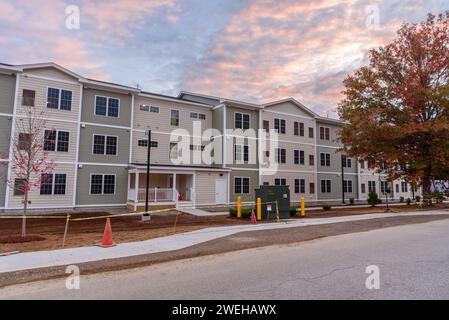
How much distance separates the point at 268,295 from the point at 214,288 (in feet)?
3.27

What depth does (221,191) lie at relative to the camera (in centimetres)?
2723

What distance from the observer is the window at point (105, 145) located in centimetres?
2312

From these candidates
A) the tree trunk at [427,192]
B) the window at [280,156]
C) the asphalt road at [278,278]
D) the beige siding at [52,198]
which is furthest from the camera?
the window at [280,156]

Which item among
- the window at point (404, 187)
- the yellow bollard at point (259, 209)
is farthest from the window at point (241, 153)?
the window at point (404, 187)

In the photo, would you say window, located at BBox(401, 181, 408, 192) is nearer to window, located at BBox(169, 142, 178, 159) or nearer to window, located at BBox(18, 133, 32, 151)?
window, located at BBox(169, 142, 178, 159)

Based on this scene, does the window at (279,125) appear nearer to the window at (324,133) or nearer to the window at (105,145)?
the window at (324,133)

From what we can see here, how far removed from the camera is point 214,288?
212 inches

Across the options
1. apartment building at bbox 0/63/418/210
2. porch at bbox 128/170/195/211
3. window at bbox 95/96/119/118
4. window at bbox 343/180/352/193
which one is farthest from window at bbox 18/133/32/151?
window at bbox 343/180/352/193

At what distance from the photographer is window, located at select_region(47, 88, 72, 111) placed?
21438 millimetres

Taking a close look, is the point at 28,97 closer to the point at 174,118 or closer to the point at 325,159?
the point at 174,118

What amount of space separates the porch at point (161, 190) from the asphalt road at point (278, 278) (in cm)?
1552

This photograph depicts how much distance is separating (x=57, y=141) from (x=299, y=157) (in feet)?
76.6

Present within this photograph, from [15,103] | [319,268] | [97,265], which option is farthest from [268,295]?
[15,103]
